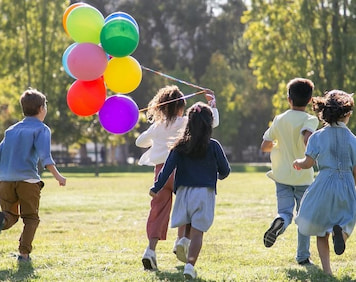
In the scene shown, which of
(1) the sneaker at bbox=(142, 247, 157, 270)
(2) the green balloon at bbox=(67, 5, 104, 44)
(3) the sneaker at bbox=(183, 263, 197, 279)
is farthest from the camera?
(2) the green balloon at bbox=(67, 5, 104, 44)

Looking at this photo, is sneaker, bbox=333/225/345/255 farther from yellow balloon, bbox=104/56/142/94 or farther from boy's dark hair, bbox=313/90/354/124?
yellow balloon, bbox=104/56/142/94

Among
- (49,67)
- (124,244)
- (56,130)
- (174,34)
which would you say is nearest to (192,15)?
(174,34)

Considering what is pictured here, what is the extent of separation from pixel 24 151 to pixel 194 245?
2.06 meters

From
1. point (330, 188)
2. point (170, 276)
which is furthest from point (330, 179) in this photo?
point (170, 276)

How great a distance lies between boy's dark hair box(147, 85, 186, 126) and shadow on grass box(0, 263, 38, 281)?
1.92m

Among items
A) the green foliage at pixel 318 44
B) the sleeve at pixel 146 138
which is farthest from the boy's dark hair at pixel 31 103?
the green foliage at pixel 318 44

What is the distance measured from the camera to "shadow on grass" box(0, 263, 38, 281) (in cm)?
641

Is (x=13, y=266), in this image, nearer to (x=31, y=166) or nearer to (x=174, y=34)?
(x=31, y=166)

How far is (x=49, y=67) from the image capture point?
35719 millimetres

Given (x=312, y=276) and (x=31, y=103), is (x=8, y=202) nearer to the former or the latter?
(x=31, y=103)

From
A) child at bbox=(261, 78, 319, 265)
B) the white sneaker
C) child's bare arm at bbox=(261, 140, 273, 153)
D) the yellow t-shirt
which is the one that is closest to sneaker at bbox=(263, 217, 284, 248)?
child at bbox=(261, 78, 319, 265)

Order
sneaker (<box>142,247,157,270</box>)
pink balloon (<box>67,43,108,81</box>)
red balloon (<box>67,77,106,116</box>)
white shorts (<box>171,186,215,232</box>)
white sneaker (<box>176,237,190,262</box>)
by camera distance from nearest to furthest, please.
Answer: white shorts (<box>171,186,215,232</box>)
white sneaker (<box>176,237,190,262</box>)
sneaker (<box>142,247,157,270</box>)
pink balloon (<box>67,43,108,81</box>)
red balloon (<box>67,77,106,116</box>)

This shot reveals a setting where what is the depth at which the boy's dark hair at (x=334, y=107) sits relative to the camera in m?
6.54

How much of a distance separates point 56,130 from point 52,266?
3631 centimetres
